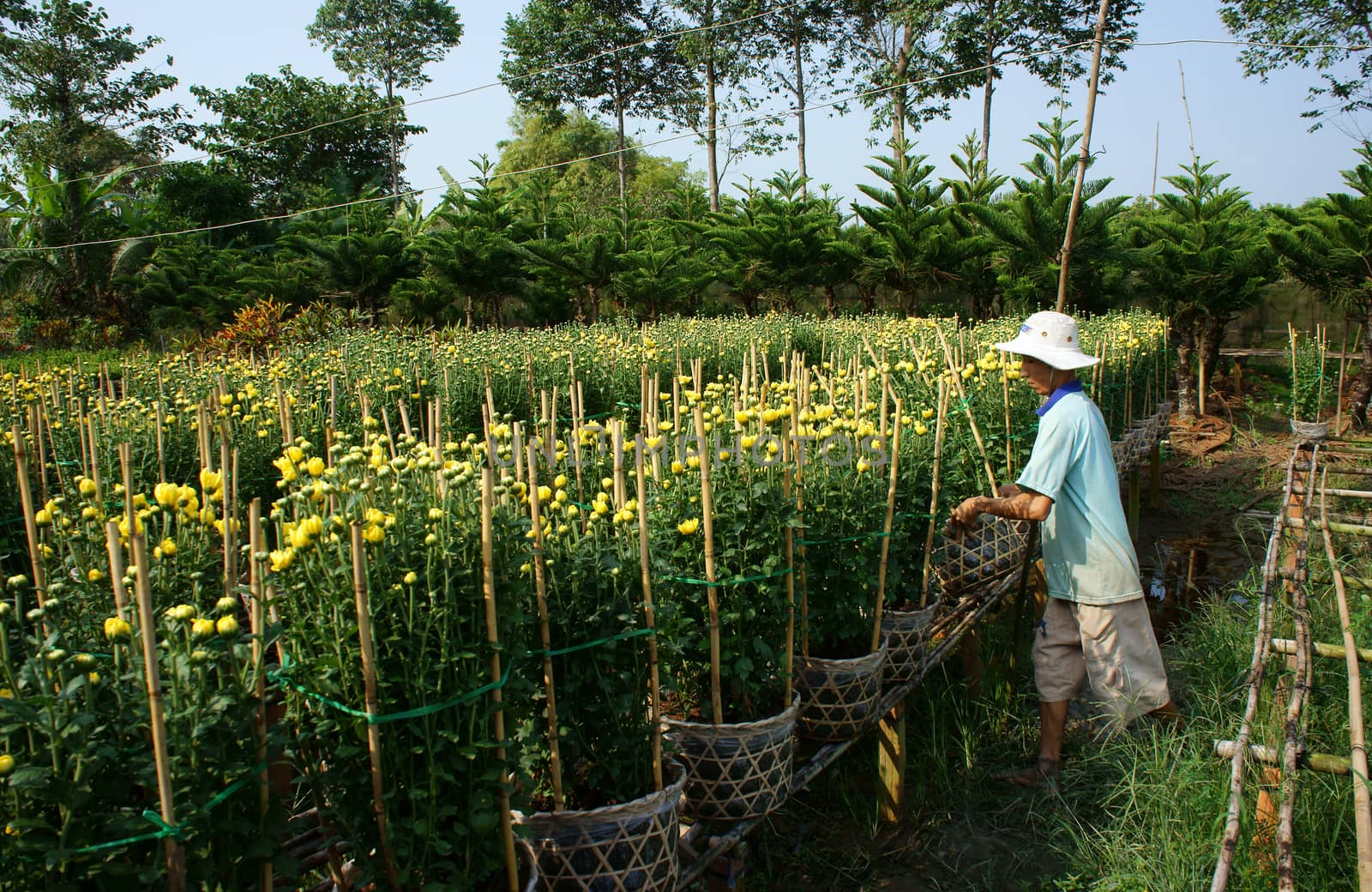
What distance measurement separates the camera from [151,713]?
4.17ft

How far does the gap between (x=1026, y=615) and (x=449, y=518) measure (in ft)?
12.4

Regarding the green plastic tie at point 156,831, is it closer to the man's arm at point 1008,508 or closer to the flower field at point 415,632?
the flower field at point 415,632

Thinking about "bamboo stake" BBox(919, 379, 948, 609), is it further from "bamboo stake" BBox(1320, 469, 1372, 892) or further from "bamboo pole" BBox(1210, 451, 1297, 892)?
"bamboo stake" BBox(1320, 469, 1372, 892)

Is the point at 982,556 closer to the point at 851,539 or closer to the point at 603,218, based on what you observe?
the point at 851,539

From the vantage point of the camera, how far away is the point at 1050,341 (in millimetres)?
3104

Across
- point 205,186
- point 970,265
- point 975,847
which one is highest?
point 205,186

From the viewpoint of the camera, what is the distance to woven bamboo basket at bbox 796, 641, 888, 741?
8.76 feet

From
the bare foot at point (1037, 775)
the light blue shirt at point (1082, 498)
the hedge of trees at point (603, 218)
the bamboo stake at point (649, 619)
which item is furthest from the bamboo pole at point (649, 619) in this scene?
the hedge of trees at point (603, 218)

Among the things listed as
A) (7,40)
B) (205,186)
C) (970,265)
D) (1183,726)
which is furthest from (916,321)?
(7,40)

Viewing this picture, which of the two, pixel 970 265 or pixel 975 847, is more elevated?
pixel 970 265

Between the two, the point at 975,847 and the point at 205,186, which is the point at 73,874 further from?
the point at 205,186

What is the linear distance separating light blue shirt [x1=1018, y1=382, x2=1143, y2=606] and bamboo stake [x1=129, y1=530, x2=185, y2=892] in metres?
2.49

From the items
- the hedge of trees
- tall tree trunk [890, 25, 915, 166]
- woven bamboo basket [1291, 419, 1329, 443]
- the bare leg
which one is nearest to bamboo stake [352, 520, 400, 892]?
the bare leg

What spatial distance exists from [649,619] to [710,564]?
31cm
